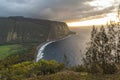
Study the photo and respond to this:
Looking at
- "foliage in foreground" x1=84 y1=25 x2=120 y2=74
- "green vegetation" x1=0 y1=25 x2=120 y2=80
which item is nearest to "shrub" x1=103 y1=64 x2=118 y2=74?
"green vegetation" x1=0 y1=25 x2=120 y2=80

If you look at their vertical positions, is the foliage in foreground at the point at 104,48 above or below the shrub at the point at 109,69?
above

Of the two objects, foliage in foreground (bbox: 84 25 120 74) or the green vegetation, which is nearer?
the green vegetation

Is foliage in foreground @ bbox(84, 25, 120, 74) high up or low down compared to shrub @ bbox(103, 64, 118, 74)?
up

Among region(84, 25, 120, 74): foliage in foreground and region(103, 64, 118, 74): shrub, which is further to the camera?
region(84, 25, 120, 74): foliage in foreground

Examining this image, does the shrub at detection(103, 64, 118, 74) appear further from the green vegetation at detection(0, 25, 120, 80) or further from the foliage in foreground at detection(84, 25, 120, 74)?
the foliage in foreground at detection(84, 25, 120, 74)

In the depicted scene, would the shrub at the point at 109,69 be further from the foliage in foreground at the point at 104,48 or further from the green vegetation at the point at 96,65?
the foliage in foreground at the point at 104,48

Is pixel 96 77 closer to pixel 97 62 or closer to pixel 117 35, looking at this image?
pixel 97 62

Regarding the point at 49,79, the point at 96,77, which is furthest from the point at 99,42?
the point at 49,79

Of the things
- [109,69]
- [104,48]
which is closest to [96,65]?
[109,69]

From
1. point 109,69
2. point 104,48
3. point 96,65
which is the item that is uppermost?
point 104,48

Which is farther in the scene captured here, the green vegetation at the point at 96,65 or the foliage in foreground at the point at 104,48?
the foliage in foreground at the point at 104,48

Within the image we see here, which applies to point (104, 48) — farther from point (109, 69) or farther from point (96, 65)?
point (96, 65)

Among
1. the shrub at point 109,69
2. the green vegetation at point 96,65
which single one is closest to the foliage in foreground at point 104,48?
the green vegetation at point 96,65
